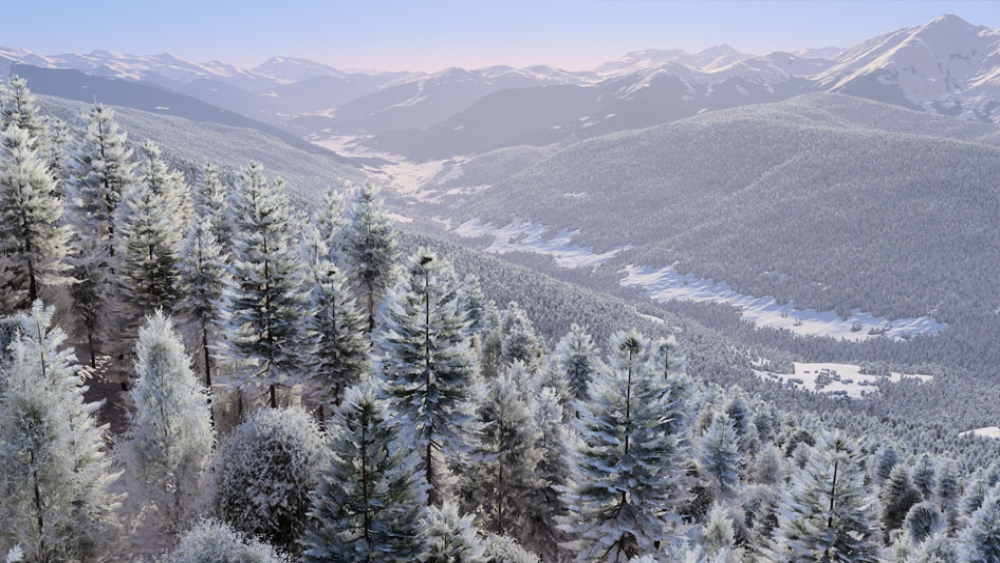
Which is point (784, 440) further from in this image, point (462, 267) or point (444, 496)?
point (462, 267)

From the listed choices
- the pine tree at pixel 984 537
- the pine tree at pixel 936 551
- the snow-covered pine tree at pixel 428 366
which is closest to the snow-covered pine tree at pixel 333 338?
the snow-covered pine tree at pixel 428 366

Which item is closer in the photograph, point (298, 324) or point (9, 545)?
point (9, 545)

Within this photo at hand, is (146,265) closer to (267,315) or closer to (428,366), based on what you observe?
(267,315)

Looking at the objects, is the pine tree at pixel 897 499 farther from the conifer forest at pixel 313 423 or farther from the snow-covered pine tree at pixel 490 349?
the snow-covered pine tree at pixel 490 349

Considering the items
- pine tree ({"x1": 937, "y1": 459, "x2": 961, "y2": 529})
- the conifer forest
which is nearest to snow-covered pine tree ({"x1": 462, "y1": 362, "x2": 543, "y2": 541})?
the conifer forest

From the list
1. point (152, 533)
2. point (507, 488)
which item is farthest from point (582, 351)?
point (152, 533)

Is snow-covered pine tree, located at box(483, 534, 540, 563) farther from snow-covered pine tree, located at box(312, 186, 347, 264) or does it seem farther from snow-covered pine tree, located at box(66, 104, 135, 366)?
snow-covered pine tree, located at box(66, 104, 135, 366)

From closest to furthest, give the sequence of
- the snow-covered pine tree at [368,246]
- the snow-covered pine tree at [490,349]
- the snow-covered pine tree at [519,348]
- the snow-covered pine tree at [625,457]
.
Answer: the snow-covered pine tree at [625,457] < the snow-covered pine tree at [368,246] < the snow-covered pine tree at [519,348] < the snow-covered pine tree at [490,349]
